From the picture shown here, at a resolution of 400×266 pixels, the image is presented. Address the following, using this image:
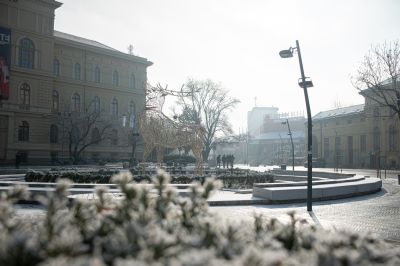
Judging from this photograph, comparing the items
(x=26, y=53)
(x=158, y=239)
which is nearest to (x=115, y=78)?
(x=26, y=53)

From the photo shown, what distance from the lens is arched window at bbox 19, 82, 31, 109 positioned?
49844 mm

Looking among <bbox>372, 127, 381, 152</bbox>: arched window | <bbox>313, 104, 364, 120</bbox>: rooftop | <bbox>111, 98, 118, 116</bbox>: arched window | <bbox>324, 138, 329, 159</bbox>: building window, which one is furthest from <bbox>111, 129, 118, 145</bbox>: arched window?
<bbox>372, 127, 381, 152</bbox>: arched window

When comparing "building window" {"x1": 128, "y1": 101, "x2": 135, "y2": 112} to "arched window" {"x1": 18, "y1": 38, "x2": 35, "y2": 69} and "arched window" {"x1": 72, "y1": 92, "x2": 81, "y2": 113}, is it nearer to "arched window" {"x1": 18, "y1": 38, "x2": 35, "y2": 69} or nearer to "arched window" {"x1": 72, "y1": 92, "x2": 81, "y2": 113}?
"arched window" {"x1": 72, "y1": 92, "x2": 81, "y2": 113}

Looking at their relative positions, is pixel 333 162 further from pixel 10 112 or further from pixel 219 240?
pixel 219 240

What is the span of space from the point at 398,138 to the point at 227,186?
47.2 m

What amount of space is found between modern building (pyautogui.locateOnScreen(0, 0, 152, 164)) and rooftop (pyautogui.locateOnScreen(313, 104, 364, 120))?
38.7m

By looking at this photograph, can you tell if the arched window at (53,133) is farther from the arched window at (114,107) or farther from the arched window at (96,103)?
the arched window at (114,107)

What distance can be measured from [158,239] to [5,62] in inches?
1963

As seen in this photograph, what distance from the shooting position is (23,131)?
4966 centimetres

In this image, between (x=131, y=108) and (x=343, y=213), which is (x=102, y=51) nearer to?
(x=131, y=108)

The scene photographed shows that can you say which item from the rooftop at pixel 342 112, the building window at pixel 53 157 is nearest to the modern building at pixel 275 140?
the rooftop at pixel 342 112

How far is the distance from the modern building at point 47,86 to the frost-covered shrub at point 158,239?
3869cm

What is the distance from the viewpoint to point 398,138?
193 feet

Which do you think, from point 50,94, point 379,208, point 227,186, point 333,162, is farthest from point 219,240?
point 333,162
